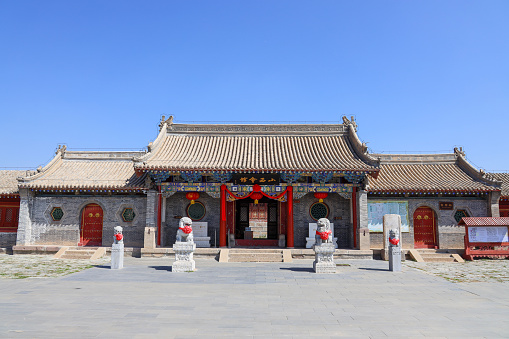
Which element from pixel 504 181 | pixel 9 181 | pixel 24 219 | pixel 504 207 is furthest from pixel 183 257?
pixel 504 181

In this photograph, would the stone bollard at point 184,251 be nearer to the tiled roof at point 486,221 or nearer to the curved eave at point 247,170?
the curved eave at point 247,170

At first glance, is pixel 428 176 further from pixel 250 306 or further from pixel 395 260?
pixel 250 306

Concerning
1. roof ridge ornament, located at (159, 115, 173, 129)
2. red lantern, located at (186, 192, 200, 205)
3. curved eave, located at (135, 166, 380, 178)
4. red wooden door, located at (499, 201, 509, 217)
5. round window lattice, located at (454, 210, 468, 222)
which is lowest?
round window lattice, located at (454, 210, 468, 222)

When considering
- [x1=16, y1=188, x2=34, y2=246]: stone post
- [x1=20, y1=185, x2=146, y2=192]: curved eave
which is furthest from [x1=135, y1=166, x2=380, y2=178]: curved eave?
[x1=16, y1=188, x2=34, y2=246]: stone post

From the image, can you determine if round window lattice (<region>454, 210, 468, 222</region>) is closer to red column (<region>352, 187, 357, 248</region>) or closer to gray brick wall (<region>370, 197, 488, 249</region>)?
gray brick wall (<region>370, 197, 488, 249</region>)

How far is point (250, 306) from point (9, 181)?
736 inches

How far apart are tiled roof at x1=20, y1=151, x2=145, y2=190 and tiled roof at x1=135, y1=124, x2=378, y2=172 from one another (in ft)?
7.07

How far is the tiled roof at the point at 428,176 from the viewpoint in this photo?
677 inches

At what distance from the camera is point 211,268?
12969 mm

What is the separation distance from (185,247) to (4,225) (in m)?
12.4

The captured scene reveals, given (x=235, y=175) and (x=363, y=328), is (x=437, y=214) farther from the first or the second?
(x=363, y=328)

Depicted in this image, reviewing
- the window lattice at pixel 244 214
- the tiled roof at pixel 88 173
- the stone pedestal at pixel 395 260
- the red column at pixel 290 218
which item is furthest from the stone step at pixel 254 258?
the tiled roof at pixel 88 173

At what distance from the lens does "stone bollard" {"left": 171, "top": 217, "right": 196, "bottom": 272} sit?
12.0 metres

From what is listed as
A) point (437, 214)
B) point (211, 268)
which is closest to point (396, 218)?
point (437, 214)
